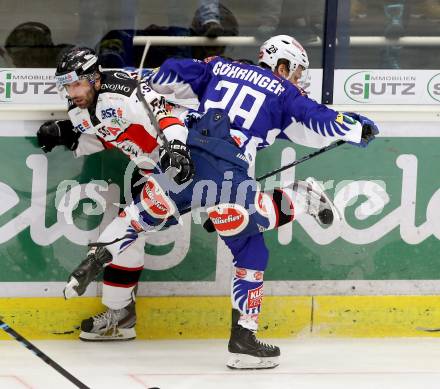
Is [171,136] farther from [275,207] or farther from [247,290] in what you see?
[247,290]

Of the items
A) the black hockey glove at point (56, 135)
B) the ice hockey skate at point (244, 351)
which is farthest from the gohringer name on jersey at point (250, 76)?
the ice hockey skate at point (244, 351)

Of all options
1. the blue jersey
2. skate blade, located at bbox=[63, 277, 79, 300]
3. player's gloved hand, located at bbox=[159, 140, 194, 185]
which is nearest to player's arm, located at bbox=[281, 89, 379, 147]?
the blue jersey

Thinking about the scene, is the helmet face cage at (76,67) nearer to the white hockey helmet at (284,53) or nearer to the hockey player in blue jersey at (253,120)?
the hockey player in blue jersey at (253,120)

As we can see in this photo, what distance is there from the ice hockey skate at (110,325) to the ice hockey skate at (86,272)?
0.37 m

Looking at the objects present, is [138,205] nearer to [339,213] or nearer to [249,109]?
[249,109]

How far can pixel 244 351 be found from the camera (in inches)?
188

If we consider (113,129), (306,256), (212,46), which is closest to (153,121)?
(113,129)

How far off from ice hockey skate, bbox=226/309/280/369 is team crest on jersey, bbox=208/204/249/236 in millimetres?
338

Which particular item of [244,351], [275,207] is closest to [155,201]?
[275,207]

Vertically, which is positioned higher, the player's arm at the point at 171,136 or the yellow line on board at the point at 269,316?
the player's arm at the point at 171,136

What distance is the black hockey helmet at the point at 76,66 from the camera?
15.4 feet

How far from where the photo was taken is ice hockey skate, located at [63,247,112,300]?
15.2 feet

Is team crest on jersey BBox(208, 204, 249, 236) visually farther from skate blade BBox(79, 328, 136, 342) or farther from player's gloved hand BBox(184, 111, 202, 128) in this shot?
skate blade BBox(79, 328, 136, 342)

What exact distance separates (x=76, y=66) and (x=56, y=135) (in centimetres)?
42
